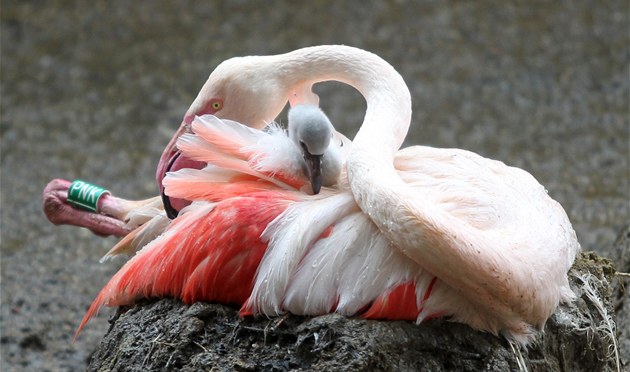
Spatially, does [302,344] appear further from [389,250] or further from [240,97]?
[240,97]

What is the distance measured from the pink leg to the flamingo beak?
95 cm

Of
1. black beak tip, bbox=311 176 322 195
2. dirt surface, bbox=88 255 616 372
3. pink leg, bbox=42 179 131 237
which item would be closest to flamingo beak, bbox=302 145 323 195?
black beak tip, bbox=311 176 322 195

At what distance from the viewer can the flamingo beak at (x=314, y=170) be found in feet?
9.02

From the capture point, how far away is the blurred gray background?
5586 mm

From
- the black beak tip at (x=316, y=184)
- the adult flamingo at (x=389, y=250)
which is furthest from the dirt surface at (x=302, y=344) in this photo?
the black beak tip at (x=316, y=184)

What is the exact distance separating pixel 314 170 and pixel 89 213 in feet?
3.68

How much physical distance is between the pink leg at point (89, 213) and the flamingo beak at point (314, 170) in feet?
3.11

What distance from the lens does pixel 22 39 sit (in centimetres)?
720

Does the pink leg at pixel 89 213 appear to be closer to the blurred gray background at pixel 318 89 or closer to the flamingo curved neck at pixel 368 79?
the flamingo curved neck at pixel 368 79

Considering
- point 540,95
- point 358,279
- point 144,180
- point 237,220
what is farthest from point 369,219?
point 540,95

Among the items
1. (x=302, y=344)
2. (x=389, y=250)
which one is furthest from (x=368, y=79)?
(x=302, y=344)

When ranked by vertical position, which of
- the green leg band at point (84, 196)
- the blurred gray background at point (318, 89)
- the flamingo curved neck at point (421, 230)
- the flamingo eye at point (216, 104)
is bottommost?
the blurred gray background at point (318, 89)

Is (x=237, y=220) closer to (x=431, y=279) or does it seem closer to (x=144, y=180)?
(x=431, y=279)

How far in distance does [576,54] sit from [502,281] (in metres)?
4.74
